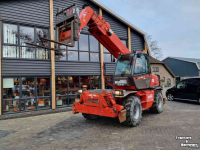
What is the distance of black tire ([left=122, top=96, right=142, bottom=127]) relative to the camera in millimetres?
5730

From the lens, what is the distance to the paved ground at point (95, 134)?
445cm

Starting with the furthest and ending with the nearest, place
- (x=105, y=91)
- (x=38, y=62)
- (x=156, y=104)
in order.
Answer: (x=38, y=62)
(x=156, y=104)
(x=105, y=91)

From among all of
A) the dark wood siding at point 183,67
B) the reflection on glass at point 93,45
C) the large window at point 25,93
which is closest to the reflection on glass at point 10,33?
the large window at point 25,93

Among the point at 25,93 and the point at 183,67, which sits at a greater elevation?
the point at 183,67

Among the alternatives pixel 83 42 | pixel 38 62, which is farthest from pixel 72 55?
pixel 38 62

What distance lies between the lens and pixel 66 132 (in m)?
5.66

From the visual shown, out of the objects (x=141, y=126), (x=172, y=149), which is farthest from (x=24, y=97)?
(x=172, y=149)

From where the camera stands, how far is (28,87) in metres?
9.06

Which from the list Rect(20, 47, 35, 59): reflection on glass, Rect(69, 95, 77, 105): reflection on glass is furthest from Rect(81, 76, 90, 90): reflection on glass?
Rect(20, 47, 35, 59): reflection on glass

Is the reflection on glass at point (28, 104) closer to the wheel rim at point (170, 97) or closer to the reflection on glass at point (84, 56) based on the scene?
the reflection on glass at point (84, 56)

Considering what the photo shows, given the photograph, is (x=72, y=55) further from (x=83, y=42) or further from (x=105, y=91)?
(x=105, y=91)

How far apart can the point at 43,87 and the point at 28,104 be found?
4.02 feet

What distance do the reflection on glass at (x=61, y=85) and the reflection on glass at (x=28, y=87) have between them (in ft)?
4.67

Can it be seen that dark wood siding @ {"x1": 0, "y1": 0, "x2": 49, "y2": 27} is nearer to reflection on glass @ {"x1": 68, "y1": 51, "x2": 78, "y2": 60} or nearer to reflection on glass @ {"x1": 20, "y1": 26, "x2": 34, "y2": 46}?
reflection on glass @ {"x1": 20, "y1": 26, "x2": 34, "y2": 46}
